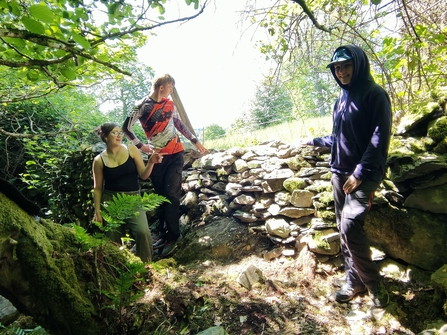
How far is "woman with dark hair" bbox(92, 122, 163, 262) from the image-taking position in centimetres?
290

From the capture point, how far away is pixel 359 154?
2.21 m

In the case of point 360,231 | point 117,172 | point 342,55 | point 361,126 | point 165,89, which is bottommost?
point 360,231

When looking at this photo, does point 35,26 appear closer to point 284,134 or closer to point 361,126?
point 361,126

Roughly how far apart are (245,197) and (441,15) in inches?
146

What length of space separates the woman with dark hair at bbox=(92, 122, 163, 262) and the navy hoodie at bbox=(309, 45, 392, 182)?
2074 millimetres

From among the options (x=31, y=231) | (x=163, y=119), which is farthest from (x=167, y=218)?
(x=31, y=231)

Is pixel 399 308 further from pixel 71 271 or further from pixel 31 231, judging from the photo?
pixel 31 231

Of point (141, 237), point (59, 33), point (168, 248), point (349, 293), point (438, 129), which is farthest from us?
point (168, 248)

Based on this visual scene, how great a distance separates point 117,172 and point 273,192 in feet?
7.18

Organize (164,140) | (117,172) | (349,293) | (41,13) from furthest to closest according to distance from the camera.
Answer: (164,140) < (117,172) < (349,293) < (41,13)

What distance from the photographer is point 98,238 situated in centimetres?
167

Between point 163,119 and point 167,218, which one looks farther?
point 167,218

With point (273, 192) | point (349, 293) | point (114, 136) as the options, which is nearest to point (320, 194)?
point (273, 192)

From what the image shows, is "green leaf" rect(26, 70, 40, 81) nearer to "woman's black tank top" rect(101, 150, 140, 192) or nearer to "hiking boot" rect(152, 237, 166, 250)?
"woman's black tank top" rect(101, 150, 140, 192)
